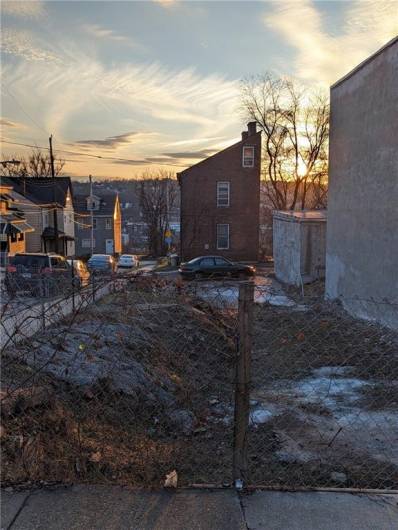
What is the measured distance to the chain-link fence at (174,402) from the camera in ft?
12.1

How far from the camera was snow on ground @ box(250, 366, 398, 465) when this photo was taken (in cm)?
522

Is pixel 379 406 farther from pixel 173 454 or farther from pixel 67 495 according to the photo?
pixel 67 495

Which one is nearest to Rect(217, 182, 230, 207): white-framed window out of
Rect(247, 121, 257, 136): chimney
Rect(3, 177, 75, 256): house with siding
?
Rect(247, 121, 257, 136): chimney

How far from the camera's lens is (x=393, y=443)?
5.59 meters

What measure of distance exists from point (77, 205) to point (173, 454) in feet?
207

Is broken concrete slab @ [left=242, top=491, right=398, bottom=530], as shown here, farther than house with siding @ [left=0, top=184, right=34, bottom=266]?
No

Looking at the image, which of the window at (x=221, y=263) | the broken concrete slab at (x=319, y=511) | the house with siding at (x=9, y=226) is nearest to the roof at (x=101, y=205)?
the house with siding at (x=9, y=226)

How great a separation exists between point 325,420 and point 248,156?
35.2m

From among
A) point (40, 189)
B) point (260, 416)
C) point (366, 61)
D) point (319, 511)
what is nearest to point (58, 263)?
point (366, 61)

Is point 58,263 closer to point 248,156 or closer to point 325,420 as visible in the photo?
point 325,420

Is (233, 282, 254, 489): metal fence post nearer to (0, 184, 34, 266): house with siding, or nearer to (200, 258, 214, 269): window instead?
(200, 258, 214, 269): window

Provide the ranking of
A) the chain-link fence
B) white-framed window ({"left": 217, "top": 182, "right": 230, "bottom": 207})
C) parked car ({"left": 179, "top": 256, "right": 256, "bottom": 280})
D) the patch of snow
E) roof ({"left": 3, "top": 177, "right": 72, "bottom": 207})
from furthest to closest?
1. roof ({"left": 3, "top": 177, "right": 72, "bottom": 207})
2. white-framed window ({"left": 217, "top": 182, "right": 230, "bottom": 207})
3. parked car ({"left": 179, "top": 256, "right": 256, "bottom": 280})
4. the patch of snow
5. the chain-link fence

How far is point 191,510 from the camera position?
3168 mm

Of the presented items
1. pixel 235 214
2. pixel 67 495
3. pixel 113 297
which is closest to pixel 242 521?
pixel 67 495
